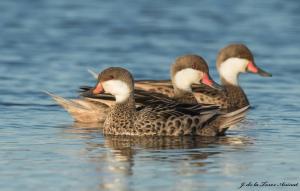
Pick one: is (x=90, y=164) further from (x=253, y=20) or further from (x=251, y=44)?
(x=253, y=20)

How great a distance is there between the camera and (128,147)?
13672 millimetres

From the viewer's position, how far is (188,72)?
16375mm

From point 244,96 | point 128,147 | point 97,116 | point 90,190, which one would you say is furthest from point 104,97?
point 90,190

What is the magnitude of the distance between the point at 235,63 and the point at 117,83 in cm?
468

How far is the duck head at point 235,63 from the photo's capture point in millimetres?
18906

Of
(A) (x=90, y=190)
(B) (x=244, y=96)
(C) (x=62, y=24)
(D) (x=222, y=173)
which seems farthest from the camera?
(C) (x=62, y=24)

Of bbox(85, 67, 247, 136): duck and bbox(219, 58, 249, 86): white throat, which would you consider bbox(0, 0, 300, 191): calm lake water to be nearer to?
bbox(85, 67, 247, 136): duck

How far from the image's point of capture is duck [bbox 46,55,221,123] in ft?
51.8

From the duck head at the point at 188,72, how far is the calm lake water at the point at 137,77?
1.17m

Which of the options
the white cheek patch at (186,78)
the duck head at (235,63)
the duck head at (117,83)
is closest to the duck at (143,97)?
the white cheek patch at (186,78)

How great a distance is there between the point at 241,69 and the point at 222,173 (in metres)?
7.38

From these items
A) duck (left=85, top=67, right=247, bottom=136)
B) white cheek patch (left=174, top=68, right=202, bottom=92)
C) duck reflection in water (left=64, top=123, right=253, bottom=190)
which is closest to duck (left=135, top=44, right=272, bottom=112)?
white cheek patch (left=174, top=68, right=202, bottom=92)

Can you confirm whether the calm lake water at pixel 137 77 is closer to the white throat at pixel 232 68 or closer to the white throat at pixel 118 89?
the white throat at pixel 232 68

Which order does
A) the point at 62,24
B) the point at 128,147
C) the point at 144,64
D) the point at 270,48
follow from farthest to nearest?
1. the point at 62,24
2. the point at 270,48
3. the point at 144,64
4. the point at 128,147
